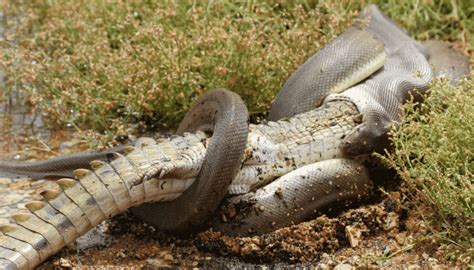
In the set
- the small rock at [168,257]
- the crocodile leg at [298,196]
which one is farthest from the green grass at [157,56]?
the small rock at [168,257]

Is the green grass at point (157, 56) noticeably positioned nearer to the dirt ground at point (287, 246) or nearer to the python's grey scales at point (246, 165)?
the python's grey scales at point (246, 165)

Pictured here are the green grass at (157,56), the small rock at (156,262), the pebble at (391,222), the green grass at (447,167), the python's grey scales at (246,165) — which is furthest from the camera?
the green grass at (157,56)

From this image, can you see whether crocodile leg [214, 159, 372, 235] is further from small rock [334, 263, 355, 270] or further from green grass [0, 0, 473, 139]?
green grass [0, 0, 473, 139]

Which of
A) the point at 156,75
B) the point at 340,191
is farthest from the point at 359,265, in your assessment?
the point at 156,75

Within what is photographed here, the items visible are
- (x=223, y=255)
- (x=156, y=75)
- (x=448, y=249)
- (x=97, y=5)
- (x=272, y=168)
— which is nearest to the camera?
(x=448, y=249)

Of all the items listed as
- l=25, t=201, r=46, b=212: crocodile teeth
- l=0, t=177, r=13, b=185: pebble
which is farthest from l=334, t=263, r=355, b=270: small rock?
l=0, t=177, r=13, b=185: pebble

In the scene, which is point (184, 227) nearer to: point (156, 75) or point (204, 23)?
point (156, 75)
